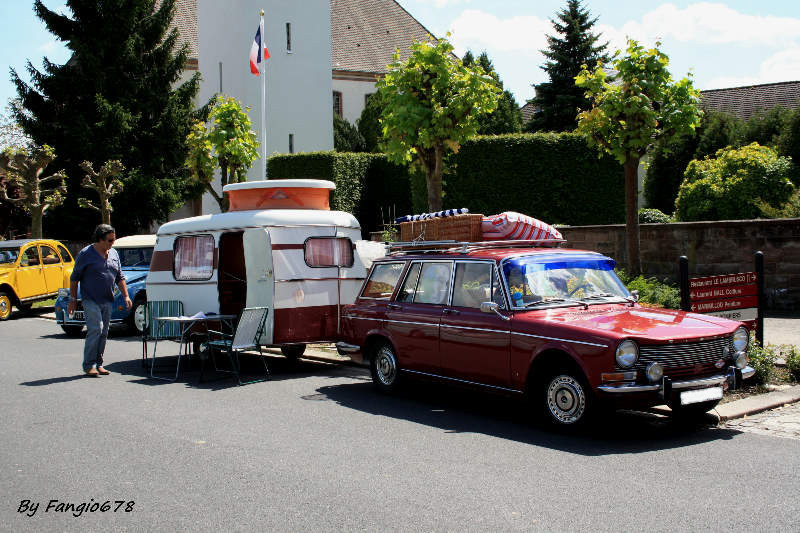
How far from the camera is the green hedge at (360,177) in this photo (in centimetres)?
2797

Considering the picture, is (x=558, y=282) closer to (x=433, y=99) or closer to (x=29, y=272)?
(x=433, y=99)

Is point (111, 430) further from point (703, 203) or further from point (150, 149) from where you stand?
point (150, 149)

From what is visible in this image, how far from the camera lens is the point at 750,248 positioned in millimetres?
14875

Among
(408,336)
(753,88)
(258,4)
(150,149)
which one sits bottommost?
(408,336)

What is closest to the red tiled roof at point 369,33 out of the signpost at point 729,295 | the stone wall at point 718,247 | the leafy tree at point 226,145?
the leafy tree at point 226,145

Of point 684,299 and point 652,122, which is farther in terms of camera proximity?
point 652,122

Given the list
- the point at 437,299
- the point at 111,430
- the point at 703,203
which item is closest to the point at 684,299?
the point at 437,299

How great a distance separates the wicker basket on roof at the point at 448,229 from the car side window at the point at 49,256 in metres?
15.5

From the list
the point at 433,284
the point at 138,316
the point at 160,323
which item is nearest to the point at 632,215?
the point at 433,284

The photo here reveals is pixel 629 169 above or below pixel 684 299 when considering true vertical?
above

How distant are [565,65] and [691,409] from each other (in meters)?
36.7

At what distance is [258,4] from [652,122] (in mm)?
26753

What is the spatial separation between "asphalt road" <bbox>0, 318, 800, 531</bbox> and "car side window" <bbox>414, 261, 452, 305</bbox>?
3.84 feet

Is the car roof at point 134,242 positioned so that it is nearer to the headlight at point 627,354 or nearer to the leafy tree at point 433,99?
the leafy tree at point 433,99
